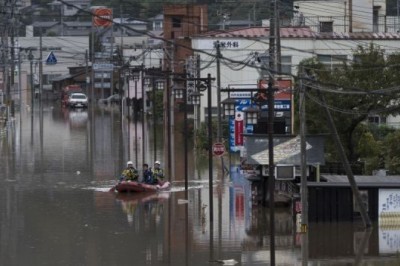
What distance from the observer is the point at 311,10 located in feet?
207

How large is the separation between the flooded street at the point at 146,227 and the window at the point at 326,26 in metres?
18.3

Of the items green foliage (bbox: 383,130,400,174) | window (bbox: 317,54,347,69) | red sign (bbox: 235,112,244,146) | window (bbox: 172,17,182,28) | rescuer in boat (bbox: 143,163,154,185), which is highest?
window (bbox: 172,17,182,28)

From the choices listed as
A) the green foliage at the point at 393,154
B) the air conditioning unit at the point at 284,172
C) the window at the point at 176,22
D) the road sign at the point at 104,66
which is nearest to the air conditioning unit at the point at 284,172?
the air conditioning unit at the point at 284,172

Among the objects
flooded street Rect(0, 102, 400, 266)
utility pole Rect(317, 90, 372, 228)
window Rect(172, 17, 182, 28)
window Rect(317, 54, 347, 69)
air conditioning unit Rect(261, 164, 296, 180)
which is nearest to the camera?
flooded street Rect(0, 102, 400, 266)

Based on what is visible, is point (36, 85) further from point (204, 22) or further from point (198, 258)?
point (198, 258)

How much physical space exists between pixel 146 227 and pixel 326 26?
117 feet

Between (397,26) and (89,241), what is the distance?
4889 cm

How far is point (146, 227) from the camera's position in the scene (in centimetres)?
2795

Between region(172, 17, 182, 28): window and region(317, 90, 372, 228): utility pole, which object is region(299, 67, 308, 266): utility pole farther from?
region(172, 17, 182, 28): window

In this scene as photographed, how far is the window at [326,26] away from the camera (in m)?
60.7

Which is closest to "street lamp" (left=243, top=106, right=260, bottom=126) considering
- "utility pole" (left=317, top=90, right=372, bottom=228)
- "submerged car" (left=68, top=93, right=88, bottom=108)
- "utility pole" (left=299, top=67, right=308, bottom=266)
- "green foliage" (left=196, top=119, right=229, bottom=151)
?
"utility pole" (left=317, top=90, right=372, bottom=228)

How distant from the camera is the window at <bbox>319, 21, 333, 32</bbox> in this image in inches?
2388

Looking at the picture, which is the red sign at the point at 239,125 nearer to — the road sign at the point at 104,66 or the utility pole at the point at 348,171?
the utility pole at the point at 348,171

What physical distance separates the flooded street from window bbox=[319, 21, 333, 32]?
60.0ft
